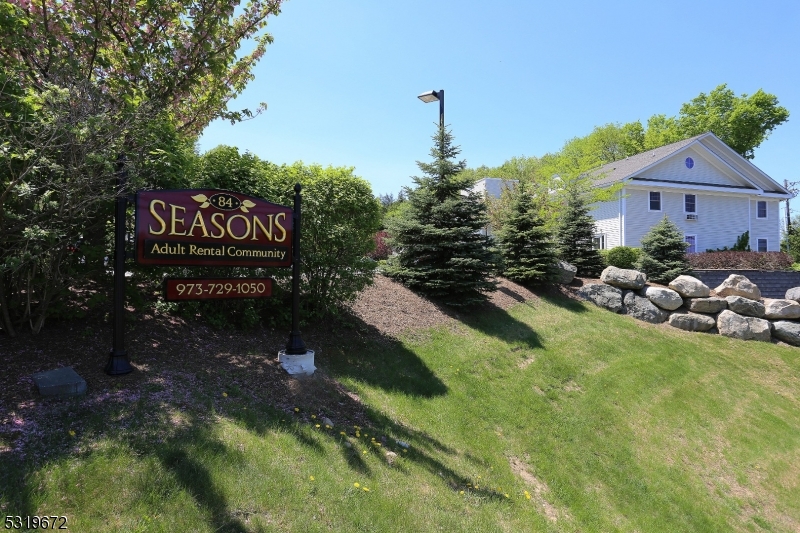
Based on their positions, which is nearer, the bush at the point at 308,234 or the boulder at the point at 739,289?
the bush at the point at 308,234

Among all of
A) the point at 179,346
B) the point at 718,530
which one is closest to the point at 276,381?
the point at 179,346

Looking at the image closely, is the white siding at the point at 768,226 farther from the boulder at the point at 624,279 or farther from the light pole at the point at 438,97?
the light pole at the point at 438,97

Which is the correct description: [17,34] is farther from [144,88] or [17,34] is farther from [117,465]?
[117,465]

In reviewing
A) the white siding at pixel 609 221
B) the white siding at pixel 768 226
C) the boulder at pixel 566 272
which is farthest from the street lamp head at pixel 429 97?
the white siding at pixel 768 226

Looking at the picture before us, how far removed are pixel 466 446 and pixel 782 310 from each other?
525 inches

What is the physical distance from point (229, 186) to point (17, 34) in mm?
2790

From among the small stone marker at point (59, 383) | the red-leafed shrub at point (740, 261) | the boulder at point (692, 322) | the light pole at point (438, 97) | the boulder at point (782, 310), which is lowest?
the boulder at point (692, 322)

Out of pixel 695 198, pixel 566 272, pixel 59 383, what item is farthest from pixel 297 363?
pixel 695 198

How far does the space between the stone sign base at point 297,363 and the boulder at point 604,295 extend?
10.5 m

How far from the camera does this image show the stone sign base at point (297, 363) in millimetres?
5855

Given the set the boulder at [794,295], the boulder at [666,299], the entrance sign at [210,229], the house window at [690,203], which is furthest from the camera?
the house window at [690,203]

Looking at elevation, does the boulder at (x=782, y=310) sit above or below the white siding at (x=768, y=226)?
below

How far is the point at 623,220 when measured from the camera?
2448cm

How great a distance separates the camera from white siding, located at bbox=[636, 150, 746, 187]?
2575 centimetres
